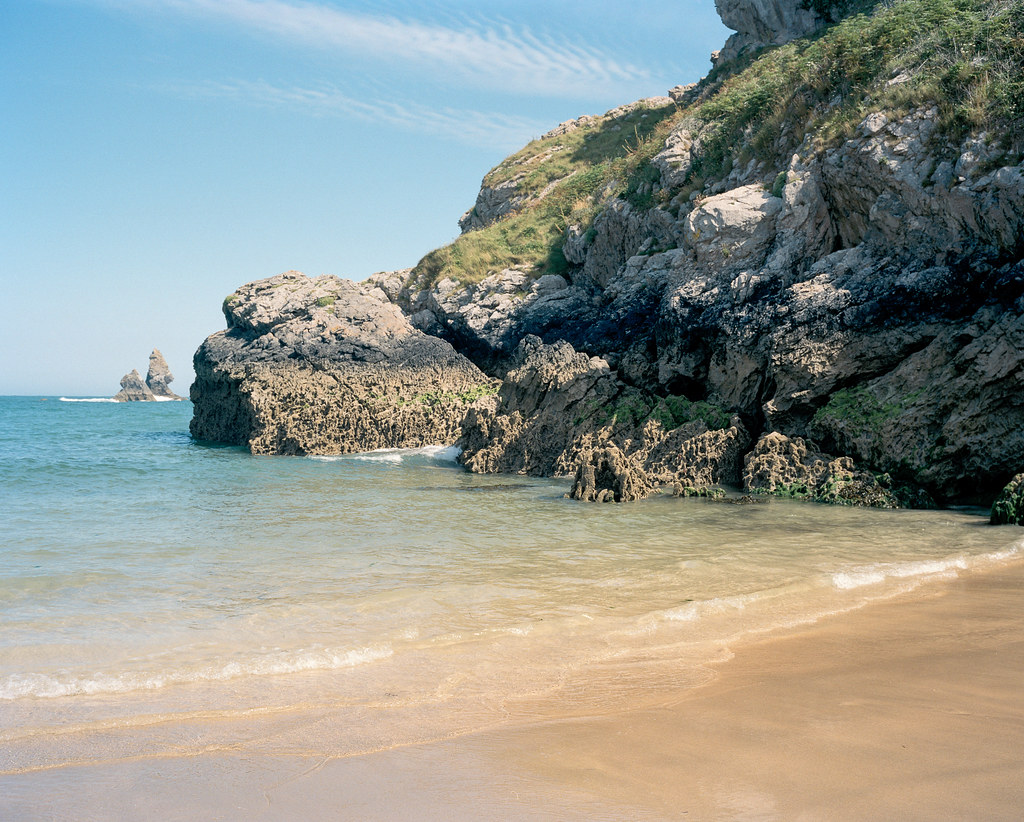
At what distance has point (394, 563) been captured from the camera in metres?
8.42

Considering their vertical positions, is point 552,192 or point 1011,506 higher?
point 552,192

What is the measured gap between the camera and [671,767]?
3.60 metres

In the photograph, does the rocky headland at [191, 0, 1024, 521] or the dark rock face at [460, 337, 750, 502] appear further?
the dark rock face at [460, 337, 750, 502]

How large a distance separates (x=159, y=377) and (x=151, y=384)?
151 cm

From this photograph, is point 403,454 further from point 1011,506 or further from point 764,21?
point 764,21

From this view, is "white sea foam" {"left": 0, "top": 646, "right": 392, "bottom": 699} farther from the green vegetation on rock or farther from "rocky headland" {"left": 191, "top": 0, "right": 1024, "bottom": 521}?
the green vegetation on rock

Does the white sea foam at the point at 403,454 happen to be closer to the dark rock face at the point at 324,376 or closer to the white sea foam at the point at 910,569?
the dark rock face at the point at 324,376

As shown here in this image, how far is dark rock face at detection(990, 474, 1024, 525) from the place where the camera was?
10117 millimetres

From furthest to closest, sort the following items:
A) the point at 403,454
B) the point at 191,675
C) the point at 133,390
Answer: the point at 133,390, the point at 403,454, the point at 191,675

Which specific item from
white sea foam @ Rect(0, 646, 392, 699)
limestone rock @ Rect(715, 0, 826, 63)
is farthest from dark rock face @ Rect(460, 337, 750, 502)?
limestone rock @ Rect(715, 0, 826, 63)

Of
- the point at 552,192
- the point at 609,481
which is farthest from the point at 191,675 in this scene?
the point at 552,192

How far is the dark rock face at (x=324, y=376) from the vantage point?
2328 cm

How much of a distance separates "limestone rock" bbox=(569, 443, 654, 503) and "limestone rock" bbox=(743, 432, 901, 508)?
206 cm

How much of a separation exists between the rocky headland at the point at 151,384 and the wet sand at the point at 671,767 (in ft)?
376
